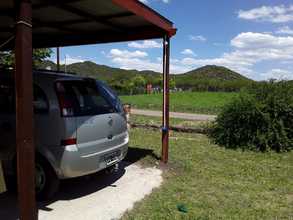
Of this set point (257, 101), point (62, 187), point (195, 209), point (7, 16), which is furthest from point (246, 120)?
Answer: point (7, 16)

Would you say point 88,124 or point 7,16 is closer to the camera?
point 88,124

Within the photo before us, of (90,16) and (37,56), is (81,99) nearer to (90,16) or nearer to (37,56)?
(90,16)

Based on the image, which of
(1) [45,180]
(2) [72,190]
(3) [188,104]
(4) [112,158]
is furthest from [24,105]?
(3) [188,104]

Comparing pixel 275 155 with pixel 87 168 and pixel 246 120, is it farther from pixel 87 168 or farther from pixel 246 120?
pixel 87 168

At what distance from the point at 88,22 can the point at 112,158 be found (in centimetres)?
264

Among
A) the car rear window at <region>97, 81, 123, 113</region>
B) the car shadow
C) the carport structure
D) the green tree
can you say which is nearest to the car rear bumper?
the car shadow

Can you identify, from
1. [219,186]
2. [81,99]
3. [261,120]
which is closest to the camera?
[81,99]

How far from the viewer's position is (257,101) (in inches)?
341

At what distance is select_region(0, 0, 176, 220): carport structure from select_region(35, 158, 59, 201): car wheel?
1.06 m

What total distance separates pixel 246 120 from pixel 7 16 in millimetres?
6063

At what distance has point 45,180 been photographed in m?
4.47

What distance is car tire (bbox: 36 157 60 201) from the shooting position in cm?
441

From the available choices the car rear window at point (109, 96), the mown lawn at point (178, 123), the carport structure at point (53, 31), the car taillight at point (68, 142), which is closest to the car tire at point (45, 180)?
the car taillight at point (68, 142)

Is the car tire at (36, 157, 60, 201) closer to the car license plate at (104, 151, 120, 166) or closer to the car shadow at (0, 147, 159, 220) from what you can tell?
the car shadow at (0, 147, 159, 220)
